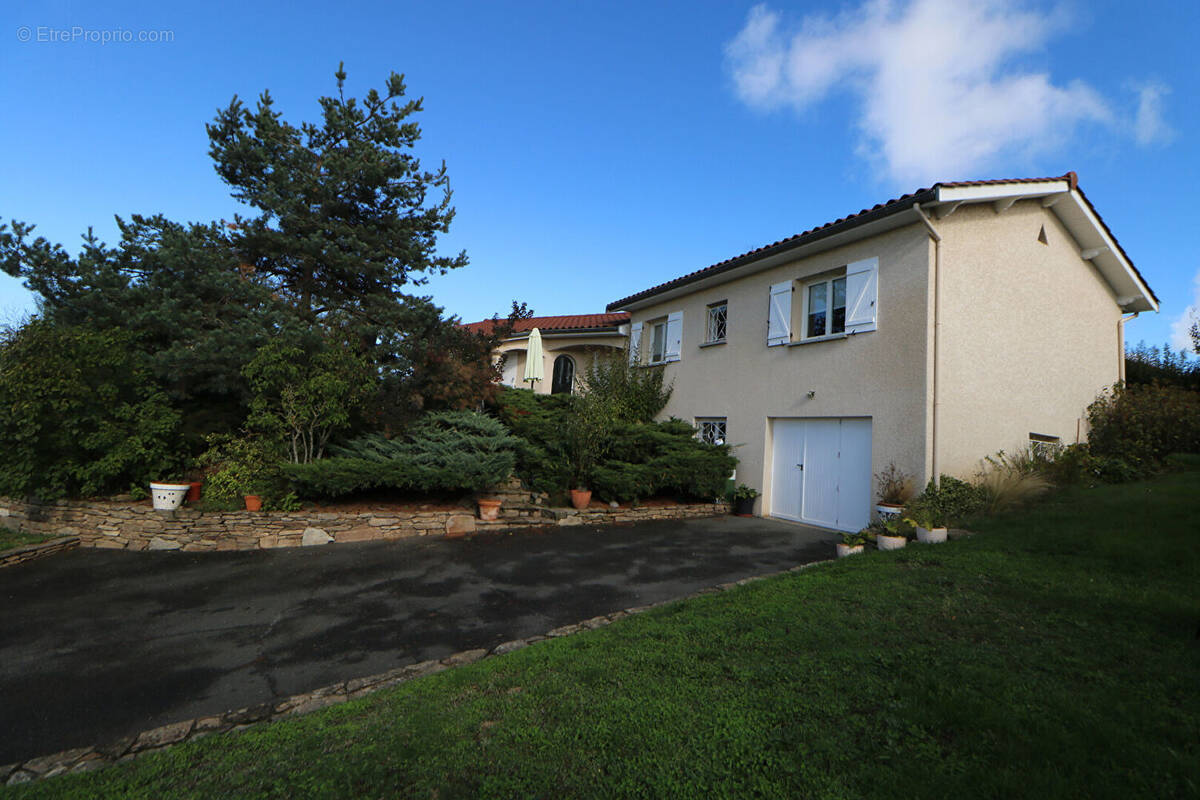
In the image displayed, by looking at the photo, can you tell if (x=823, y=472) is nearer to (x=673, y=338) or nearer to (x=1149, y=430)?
(x=673, y=338)

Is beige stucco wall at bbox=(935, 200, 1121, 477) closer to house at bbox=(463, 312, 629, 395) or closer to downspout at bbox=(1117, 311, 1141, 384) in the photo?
downspout at bbox=(1117, 311, 1141, 384)

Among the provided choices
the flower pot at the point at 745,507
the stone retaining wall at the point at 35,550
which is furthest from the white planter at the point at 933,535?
the stone retaining wall at the point at 35,550

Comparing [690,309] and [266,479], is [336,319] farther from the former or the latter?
[690,309]

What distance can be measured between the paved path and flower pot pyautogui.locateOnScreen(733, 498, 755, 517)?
1.98 m

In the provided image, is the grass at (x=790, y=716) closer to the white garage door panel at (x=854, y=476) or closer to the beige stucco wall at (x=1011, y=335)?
the white garage door panel at (x=854, y=476)

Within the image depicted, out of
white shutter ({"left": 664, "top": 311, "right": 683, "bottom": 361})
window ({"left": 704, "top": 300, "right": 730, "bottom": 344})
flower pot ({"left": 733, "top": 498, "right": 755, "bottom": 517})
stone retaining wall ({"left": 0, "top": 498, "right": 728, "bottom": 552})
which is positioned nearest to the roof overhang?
window ({"left": 704, "top": 300, "right": 730, "bottom": 344})

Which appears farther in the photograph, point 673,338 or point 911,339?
point 673,338

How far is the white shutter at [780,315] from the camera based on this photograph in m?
10.5

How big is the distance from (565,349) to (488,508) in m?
10.2

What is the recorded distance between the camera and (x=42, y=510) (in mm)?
8508

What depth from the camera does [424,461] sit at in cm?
897

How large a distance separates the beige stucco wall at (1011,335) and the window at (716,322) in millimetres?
4774

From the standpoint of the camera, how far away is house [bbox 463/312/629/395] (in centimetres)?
1750

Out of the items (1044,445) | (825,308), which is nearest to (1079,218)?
(1044,445)
